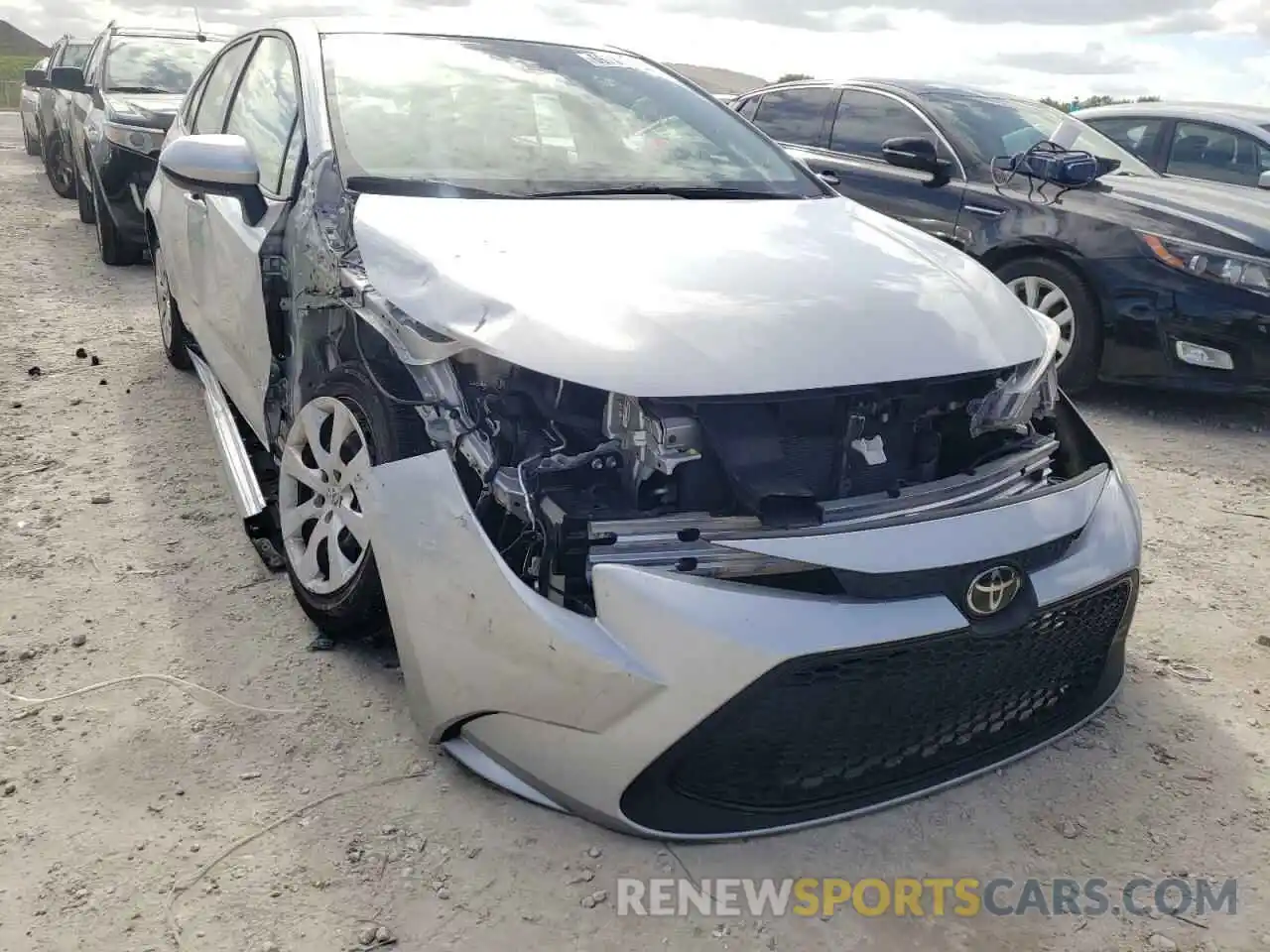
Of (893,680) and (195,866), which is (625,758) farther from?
(195,866)

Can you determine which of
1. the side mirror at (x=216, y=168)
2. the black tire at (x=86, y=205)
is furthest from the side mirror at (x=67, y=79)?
the side mirror at (x=216, y=168)

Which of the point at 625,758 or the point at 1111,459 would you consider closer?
the point at 625,758

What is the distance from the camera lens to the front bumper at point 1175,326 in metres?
4.70

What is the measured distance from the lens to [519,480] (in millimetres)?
2070

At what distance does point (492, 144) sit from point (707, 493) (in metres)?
1.41

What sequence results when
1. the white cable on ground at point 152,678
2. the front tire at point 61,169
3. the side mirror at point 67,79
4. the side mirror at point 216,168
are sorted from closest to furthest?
the white cable on ground at point 152,678 → the side mirror at point 216,168 → the side mirror at point 67,79 → the front tire at point 61,169

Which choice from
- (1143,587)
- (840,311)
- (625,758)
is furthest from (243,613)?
(1143,587)

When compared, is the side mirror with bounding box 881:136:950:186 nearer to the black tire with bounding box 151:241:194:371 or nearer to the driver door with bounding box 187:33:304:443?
the driver door with bounding box 187:33:304:443

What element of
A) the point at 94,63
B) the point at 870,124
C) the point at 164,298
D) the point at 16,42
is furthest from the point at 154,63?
the point at 16,42

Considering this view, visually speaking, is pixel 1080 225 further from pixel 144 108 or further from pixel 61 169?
pixel 61 169

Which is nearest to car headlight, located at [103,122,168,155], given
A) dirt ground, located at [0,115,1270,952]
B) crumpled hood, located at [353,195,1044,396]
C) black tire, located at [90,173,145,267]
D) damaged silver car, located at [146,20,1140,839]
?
black tire, located at [90,173,145,267]

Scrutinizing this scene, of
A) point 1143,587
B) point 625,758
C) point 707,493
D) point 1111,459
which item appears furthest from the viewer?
point 1143,587

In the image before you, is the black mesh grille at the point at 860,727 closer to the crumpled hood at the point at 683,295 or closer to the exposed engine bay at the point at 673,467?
the exposed engine bay at the point at 673,467

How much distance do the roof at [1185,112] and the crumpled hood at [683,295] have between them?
5207mm
